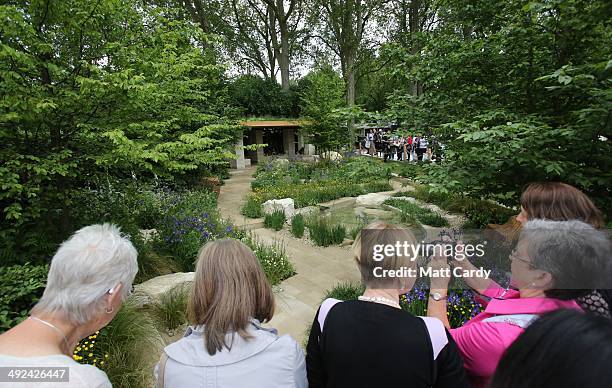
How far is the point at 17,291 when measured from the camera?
2.35 metres

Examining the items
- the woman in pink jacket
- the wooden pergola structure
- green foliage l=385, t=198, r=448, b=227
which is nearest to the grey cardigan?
the woman in pink jacket

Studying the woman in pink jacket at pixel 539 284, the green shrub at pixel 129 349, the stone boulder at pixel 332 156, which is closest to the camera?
the woman in pink jacket at pixel 539 284

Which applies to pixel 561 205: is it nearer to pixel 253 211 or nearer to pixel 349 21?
pixel 253 211

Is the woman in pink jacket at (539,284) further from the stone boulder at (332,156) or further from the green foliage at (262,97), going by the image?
the green foliage at (262,97)

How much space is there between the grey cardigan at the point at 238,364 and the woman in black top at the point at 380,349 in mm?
124

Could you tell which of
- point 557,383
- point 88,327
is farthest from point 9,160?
point 557,383

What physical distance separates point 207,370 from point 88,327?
50 centimetres

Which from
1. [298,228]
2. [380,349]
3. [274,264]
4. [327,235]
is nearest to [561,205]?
[380,349]

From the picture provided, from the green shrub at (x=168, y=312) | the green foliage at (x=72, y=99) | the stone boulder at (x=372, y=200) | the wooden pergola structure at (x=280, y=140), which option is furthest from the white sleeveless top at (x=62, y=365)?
the wooden pergola structure at (x=280, y=140)

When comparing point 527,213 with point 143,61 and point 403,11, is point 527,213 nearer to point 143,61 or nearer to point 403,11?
point 143,61

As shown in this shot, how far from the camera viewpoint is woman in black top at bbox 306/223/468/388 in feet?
3.64

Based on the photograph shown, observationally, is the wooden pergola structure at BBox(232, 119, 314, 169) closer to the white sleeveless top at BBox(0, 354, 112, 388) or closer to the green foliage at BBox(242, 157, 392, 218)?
the green foliage at BBox(242, 157, 392, 218)

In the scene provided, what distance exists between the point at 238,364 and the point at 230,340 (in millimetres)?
92

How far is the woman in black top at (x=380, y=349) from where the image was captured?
1.11 metres
